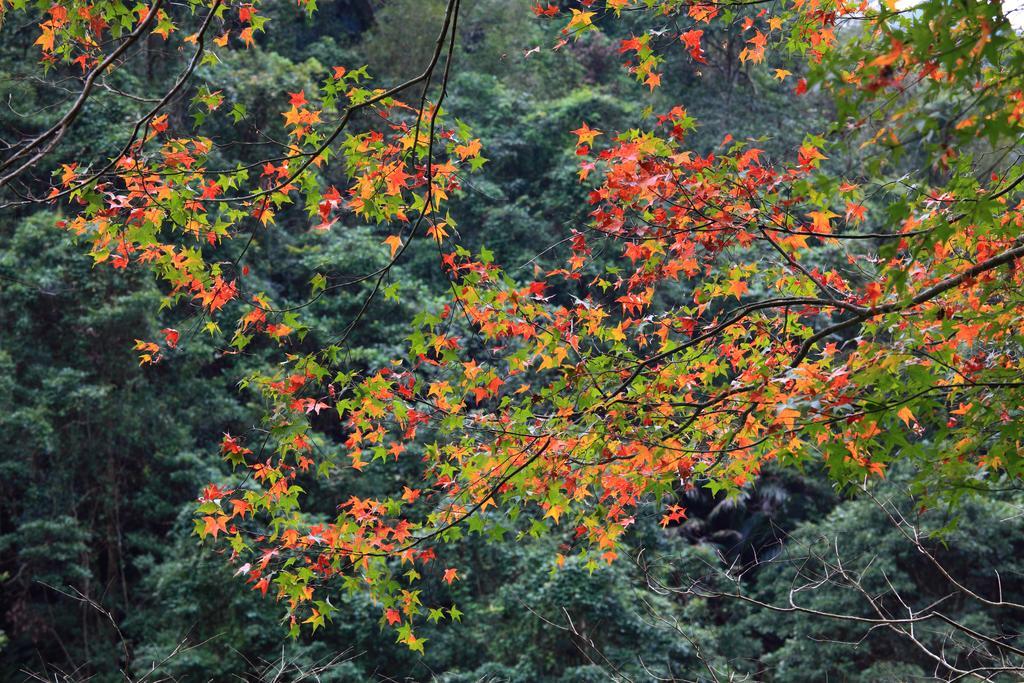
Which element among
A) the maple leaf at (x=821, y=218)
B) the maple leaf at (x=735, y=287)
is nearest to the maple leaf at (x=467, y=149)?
the maple leaf at (x=735, y=287)

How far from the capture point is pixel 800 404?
2.35 metres

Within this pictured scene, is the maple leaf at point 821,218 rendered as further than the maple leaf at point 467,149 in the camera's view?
No

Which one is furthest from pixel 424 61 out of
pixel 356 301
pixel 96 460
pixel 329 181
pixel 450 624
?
pixel 450 624

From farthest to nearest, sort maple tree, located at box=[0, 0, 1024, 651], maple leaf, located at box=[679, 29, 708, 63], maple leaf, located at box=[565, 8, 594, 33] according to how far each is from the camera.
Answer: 1. maple leaf, located at box=[679, 29, 708, 63]
2. maple leaf, located at box=[565, 8, 594, 33]
3. maple tree, located at box=[0, 0, 1024, 651]

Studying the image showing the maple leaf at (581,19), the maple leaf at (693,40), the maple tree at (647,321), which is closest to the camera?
the maple tree at (647,321)

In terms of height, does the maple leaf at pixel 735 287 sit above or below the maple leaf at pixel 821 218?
below

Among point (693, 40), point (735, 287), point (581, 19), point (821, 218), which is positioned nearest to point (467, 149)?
point (581, 19)

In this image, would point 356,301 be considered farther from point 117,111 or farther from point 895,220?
point 895,220

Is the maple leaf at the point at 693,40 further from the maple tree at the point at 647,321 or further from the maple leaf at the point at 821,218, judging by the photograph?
the maple leaf at the point at 821,218

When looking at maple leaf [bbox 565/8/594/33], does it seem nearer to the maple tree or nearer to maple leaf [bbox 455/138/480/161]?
the maple tree

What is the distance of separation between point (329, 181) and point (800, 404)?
1112 centimetres

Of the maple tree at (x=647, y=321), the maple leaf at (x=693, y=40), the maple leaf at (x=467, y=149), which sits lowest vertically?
the maple tree at (x=647, y=321)

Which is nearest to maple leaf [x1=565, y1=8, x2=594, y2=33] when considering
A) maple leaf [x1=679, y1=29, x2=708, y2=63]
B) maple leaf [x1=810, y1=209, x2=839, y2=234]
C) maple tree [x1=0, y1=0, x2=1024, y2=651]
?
maple tree [x1=0, y1=0, x2=1024, y2=651]

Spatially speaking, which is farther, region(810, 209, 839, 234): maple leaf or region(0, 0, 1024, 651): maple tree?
region(810, 209, 839, 234): maple leaf
